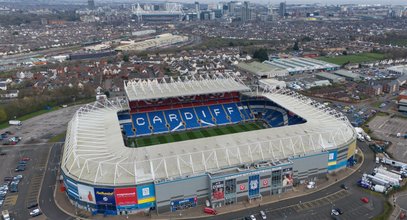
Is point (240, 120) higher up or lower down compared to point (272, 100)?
lower down

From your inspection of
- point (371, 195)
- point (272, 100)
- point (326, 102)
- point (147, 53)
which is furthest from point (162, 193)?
point (147, 53)

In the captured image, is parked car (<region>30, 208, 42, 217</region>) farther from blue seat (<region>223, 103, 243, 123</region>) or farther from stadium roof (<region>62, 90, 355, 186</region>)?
blue seat (<region>223, 103, 243, 123</region>)

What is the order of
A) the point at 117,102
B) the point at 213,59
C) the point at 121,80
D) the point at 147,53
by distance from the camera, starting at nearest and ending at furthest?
1. the point at 117,102
2. the point at 121,80
3. the point at 213,59
4. the point at 147,53

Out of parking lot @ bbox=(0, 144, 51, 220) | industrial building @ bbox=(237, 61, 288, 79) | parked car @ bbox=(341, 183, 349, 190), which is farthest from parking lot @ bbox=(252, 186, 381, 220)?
industrial building @ bbox=(237, 61, 288, 79)

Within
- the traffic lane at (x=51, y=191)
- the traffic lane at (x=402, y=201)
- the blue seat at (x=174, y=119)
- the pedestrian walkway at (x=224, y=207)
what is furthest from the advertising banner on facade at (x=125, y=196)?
the traffic lane at (x=402, y=201)

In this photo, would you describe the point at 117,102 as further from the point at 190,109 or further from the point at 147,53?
the point at 147,53

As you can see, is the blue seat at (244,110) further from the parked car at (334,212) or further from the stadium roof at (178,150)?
the parked car at (334,212)

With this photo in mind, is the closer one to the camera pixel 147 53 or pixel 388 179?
pixel 388 179
